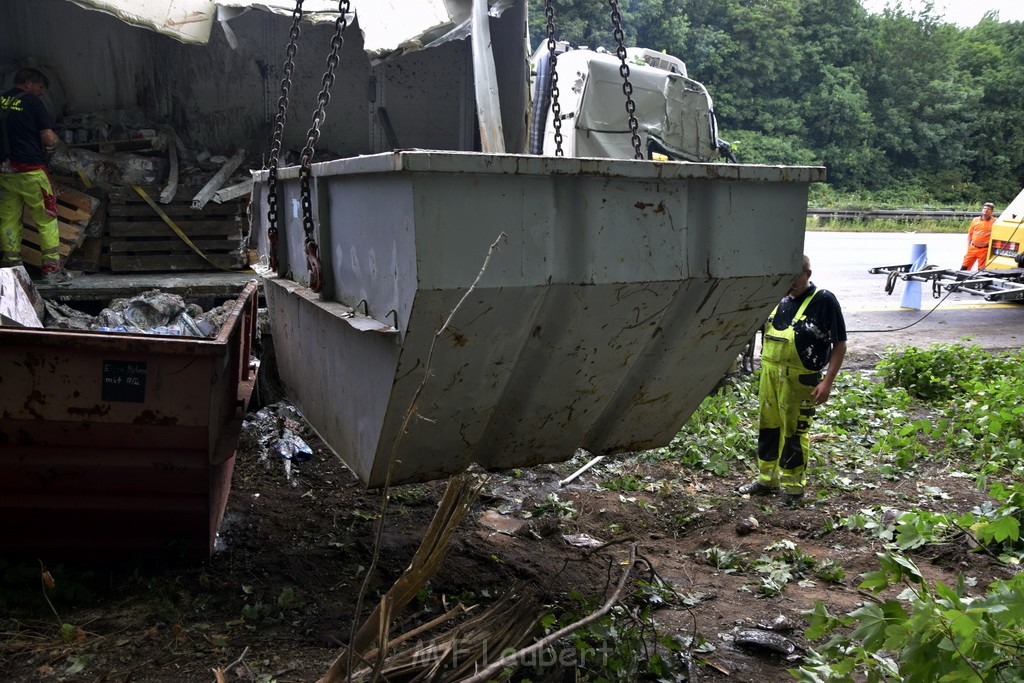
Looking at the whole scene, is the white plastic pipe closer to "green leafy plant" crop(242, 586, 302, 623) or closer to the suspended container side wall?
the suspended container side wall

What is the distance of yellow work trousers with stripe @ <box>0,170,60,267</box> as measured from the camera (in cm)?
631

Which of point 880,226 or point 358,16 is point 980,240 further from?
point 880,226

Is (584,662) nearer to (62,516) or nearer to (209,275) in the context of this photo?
(62,516)

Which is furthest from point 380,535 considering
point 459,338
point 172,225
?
point 172,225

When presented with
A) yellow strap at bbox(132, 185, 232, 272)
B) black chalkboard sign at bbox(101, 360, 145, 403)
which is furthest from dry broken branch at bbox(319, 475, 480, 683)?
yellow strap at bbox(132, 185, 232, 272)

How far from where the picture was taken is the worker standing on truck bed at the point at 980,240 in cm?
1255

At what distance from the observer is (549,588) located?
3828 mm

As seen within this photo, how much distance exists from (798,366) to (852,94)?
29.7m

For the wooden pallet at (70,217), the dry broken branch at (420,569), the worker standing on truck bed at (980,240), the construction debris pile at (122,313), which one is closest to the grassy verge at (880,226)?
the worker standing on truck bed at (980,240)

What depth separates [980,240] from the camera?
41.4 feet

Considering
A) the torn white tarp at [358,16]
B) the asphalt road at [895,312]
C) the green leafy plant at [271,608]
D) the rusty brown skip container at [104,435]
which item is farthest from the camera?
the asphalt road at [895,312]

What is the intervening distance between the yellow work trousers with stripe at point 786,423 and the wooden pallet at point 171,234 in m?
4.34

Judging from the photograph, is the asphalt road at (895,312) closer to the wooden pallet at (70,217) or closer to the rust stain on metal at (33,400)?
the wooden pallet at (70,217)

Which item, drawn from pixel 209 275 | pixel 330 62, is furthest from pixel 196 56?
pixel 330 62
